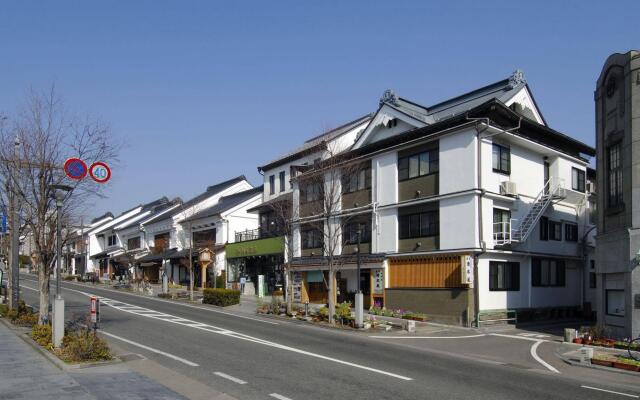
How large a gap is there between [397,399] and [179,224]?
4856cm

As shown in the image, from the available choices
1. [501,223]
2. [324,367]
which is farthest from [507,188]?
[324,367]

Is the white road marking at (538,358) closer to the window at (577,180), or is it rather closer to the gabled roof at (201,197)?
the window at (577,180)

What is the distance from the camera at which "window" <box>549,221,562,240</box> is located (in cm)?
3181

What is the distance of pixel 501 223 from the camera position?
1102 inches

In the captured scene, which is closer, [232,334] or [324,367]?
[324,367]

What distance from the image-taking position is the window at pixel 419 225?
29.2 m

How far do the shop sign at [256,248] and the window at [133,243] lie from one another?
2475 cm

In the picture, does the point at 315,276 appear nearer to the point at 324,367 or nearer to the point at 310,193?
the point at 310,193

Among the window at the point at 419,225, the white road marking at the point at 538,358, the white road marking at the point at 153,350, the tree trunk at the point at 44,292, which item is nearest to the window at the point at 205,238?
the window at the point at 419,225

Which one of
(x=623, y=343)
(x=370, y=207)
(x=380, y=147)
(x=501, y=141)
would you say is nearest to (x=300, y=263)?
(x=370, y=207)

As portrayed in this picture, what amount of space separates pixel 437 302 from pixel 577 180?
12.6 meters

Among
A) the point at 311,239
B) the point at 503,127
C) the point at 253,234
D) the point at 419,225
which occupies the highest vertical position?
the point at 503,127

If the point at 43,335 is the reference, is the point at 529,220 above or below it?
above

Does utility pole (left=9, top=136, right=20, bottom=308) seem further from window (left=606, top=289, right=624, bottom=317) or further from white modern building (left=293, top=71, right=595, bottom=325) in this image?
window (left=606, top=289, right=624, bottom=317)
